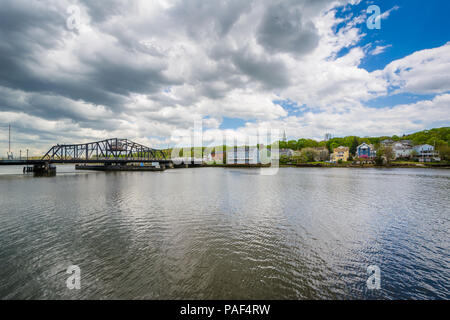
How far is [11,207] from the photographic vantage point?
62.6 ft

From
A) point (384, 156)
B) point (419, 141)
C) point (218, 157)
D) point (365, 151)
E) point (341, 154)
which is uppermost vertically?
point (419, 141)

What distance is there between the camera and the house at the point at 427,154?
110 m

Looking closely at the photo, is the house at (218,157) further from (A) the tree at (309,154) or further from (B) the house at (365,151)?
(B) the house at (365,151)

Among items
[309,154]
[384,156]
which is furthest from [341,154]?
[384,156]

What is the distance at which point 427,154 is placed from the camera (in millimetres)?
113625

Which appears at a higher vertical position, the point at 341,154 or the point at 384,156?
the point at 341,154

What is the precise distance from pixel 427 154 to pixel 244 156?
382 feet

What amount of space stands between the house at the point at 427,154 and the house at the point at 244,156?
101509mm

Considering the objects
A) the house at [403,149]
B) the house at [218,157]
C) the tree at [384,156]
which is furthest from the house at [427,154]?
the house at [218,157]

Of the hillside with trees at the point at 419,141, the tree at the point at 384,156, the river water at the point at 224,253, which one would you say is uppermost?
the hillside with trees at the point at 419,141

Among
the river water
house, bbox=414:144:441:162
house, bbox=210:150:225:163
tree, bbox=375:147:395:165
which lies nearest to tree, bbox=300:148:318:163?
tree, bbox=375:147:395:165

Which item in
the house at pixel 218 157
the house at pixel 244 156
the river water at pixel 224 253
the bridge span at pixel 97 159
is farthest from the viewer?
the house at pixel 218 157

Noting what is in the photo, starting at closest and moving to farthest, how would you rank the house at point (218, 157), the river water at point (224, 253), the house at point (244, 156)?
the river water at point (224, 253)
the house at point (244, 156)
the house at point (218, 157)

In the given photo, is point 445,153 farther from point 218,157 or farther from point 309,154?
point 218,157
